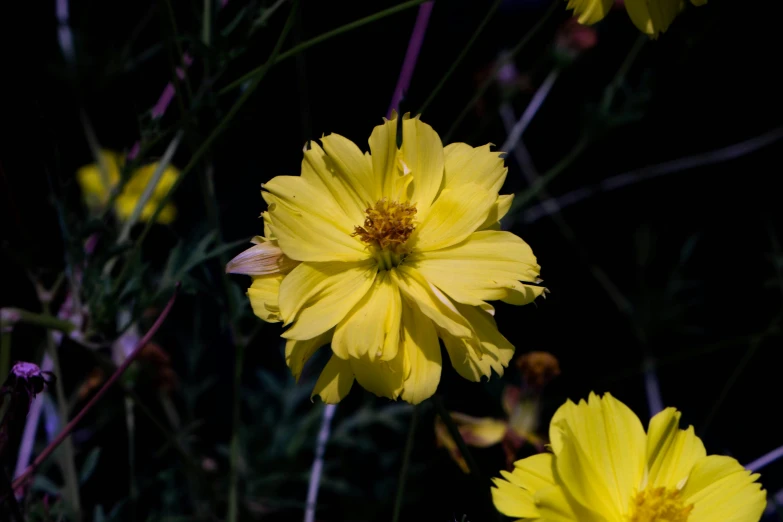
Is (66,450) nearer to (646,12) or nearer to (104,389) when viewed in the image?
(104,389)

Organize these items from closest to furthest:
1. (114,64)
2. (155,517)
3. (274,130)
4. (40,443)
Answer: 1. (155,517)
2. (40,443)
3. (114,64)
4. (274,130)

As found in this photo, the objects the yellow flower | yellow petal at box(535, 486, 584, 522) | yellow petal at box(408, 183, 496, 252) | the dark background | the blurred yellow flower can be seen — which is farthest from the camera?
the yellow flower

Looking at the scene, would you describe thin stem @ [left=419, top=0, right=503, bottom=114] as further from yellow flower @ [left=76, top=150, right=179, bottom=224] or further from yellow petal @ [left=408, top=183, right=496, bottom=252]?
yellow flower @ [left=76, top=150, right=179, bottom=224]

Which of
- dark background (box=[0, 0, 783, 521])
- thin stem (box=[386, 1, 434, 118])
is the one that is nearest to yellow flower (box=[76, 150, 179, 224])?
dark background (box=[0, 0, 783, 521])

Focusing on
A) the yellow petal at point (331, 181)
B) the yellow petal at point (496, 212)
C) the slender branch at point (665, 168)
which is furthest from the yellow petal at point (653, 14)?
the slender branch at point (665, 168)

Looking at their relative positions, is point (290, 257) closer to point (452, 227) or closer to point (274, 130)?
point (452, 227)

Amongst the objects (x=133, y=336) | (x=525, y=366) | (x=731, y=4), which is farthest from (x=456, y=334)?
(x=731, y=4)

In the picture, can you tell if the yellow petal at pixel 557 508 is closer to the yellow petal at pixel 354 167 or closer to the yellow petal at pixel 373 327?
the yellow petal at pixel 373 327
